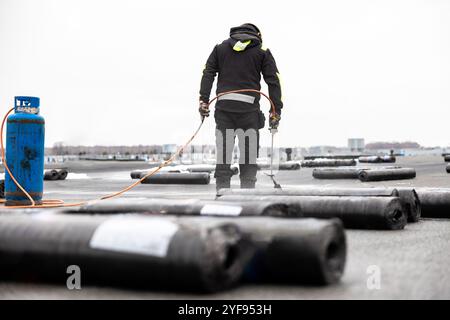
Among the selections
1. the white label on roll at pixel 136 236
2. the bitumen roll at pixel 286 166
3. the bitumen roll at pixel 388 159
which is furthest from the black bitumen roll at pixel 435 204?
the bitumen roll at pixel 388 159

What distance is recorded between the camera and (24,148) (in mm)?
5426

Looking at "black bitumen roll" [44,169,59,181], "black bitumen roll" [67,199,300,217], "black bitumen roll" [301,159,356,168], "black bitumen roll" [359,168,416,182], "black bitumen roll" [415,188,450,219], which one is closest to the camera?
"black bitumen roll" [67,199,300,217]

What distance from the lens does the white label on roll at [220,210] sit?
3303 mm

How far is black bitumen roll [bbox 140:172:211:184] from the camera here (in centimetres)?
1095

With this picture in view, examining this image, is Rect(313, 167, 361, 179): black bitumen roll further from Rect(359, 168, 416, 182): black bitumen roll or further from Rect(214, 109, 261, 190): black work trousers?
Rect(214, 109, 261, 190): black work trousers

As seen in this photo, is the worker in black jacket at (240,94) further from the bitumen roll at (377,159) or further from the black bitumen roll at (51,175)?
the bitumen roll at (377,159)

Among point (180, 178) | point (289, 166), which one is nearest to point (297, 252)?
point (180, 178)

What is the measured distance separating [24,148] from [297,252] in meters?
3.81

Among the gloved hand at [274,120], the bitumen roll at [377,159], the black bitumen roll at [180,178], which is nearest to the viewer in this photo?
the gloved hand at [274,120]

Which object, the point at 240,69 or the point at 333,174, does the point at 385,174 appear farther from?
the point at 240,69

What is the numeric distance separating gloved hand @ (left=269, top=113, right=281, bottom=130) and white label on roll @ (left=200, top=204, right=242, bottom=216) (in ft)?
13.4

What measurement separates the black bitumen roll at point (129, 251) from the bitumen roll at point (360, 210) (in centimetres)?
174

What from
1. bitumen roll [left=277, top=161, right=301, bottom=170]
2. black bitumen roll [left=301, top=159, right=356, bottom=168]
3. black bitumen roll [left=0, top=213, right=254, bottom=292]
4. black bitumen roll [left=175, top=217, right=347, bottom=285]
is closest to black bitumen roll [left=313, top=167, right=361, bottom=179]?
bitumen roll [left=277, top=161, right=301, bottom=170]
